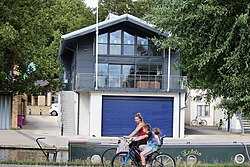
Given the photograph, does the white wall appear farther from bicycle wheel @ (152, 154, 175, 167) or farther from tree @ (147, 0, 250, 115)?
tree @ (147, 0, 250, 115)

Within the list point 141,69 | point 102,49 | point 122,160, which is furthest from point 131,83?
point 122,160

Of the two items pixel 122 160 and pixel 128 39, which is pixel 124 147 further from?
pixel 128 39

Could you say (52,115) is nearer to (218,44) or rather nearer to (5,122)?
(5,122)

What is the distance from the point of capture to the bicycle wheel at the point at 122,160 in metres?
11.4

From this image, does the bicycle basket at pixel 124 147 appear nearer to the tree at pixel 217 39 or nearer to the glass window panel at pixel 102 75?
the tree at pixel 217 39

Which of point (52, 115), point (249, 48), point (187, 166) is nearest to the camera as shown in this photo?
point (249, 48)

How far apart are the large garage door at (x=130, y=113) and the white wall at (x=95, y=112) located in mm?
297

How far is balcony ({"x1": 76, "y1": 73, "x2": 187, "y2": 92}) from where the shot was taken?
99.7 feet

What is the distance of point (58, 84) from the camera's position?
33.2 m

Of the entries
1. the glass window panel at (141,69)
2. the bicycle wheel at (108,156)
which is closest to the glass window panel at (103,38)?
the glass window panel at (141,69)

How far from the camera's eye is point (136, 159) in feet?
37.0

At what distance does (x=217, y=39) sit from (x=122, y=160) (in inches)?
178

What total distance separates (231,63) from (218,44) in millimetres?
478

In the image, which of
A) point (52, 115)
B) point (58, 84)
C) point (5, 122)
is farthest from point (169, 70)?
point (52, 115)
